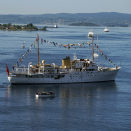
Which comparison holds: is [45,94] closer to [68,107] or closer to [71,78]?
[68,107]

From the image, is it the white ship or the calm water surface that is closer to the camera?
the calm water surface

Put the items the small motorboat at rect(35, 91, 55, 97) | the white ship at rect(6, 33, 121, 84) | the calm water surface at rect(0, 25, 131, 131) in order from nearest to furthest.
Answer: the calm water surface at rect(0, 25, 131, 131) → the small motorboat at rect(35, 91, 55, 97) → the white ship at rect(6, 33, 121, 84)

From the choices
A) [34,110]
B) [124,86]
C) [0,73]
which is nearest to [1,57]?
[0,73]

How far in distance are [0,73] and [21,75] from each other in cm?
1355

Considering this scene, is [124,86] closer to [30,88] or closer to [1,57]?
[30,88]

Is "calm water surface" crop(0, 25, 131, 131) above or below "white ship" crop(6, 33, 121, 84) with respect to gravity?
below

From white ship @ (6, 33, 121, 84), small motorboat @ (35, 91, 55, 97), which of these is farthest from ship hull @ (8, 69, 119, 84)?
small motorboat @ (35, 91, 55, 97)

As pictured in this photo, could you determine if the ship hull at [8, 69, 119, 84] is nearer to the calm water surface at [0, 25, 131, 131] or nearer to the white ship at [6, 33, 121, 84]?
the white ship at [6, 33, 121, 84]

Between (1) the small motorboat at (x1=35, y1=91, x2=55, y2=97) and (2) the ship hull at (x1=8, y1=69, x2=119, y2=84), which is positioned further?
(2) the ship hull at (x1=8, y1=69, x2=119, y2=84)

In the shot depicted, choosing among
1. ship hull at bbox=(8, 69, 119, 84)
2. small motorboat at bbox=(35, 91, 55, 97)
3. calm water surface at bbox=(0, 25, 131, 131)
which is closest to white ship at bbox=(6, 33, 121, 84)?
ship hull at bbox=(8, 69, 119, 84)

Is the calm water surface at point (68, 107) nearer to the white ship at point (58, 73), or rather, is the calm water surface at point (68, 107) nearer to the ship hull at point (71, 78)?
the ship hull at point (71, 78)

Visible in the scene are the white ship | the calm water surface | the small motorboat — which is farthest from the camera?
the white ship

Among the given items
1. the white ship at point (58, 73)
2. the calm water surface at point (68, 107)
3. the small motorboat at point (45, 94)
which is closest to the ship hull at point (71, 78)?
the white ship at point (58, 73)

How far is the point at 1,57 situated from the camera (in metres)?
120
